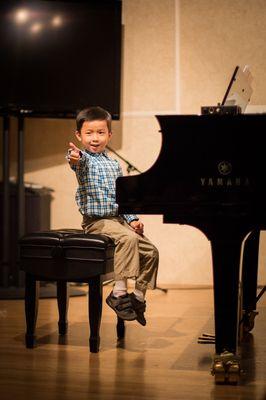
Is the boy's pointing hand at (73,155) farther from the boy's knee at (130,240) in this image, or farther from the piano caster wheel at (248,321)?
the piano caster wheel at (248,321)

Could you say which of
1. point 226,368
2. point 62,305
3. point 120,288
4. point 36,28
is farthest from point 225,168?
point 36,28

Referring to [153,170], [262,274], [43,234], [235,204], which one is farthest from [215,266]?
[262,274]

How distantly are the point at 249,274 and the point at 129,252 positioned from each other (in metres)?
0.78

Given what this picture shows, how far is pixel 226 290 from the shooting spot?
292 cm

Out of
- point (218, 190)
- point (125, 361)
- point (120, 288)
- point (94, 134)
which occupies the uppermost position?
point (94, 134)

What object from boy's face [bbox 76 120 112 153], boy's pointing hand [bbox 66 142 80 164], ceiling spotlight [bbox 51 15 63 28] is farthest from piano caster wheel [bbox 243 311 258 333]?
ceiling spotlight [bbox 51 15 63 28]

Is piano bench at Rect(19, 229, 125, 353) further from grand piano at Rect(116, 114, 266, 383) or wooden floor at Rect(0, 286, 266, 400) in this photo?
grand piano at Rect(116, 114, 266, 383)

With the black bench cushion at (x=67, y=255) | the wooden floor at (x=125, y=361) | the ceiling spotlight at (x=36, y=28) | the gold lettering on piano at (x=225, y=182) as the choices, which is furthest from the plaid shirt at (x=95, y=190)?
the ceiling spotlight at (x=36, y=28)

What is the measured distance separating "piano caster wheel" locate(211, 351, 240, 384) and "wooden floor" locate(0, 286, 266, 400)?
38 millimetres

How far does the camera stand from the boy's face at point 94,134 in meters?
3.88

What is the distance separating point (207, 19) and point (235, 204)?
126 inches

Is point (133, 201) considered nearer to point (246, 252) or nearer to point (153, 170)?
point (153, 170)

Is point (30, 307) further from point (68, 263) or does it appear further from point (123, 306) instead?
point (123, 306)

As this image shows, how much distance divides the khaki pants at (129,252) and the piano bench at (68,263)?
0.17 feet
